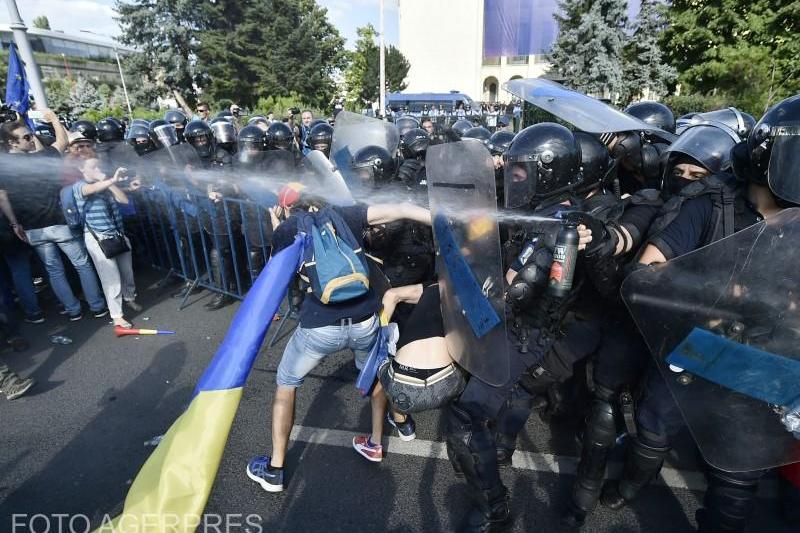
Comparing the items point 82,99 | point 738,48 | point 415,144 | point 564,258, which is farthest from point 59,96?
point 564,258

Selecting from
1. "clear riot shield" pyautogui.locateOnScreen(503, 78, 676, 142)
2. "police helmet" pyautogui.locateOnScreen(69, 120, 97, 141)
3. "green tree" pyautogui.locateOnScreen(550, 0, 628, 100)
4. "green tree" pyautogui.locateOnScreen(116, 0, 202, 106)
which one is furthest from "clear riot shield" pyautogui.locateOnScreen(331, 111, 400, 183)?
"green tree" pyautogui.locateOnScreen(116, 0, 202, 106)

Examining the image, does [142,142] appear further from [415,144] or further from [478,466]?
[478,466]

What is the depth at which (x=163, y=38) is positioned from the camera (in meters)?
A: 33.8

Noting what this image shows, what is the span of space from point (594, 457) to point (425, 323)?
45.0 inches

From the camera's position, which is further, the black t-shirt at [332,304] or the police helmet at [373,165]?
the police helmet at [373,165]

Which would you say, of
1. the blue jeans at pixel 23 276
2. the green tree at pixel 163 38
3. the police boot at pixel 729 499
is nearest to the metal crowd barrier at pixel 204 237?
the blue jeans at pixel 23 276

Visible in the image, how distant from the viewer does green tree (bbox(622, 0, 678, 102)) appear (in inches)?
843

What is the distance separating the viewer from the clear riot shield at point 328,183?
2.70m

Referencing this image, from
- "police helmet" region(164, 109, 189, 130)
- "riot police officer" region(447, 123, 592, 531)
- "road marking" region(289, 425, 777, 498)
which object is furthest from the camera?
"police helmet" region(164, 109, 189, 130)

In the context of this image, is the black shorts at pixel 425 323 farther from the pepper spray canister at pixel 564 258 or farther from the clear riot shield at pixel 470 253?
the pepper spray canister at pixel 564 258

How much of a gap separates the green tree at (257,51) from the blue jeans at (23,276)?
32717 millimetres

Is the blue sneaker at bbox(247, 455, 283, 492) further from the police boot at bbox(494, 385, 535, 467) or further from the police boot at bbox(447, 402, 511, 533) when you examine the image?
the police boot at bbox(494, 385, 535, 467)

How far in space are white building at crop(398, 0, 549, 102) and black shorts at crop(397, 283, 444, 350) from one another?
52.8 m

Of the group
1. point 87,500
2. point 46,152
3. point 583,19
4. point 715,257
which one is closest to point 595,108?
point 715,257
